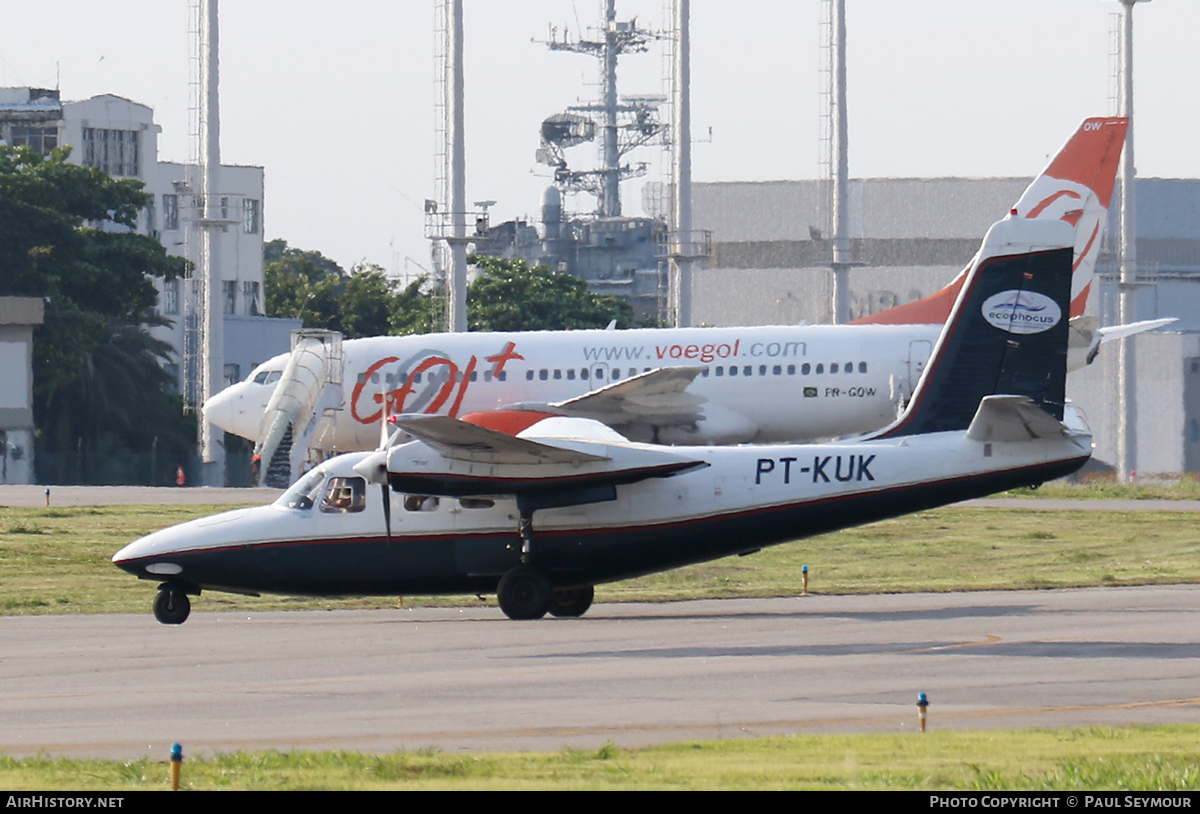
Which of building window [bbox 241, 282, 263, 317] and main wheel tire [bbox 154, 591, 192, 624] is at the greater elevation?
building window [bbox 241, 282, 263, 317]

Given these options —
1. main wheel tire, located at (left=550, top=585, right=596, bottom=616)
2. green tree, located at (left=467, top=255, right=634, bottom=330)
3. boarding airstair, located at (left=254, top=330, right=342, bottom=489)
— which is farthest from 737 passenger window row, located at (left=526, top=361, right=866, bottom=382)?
green tree, located at (left=467, top=255, right=634, bottom=330)

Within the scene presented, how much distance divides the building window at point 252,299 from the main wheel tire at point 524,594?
81.9 m

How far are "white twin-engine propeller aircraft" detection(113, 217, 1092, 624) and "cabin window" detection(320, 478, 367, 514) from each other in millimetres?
18

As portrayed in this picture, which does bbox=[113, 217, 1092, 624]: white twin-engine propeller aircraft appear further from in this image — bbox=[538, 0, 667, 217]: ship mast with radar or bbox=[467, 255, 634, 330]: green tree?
bbox=[538, 0, 667, 217]: ship mast with radar

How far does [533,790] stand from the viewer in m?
10.5

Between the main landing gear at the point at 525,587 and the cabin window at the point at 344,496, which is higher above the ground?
the cabin window at the point at 344,496

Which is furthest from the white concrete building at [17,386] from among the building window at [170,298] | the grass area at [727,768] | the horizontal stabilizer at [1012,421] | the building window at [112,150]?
the grass area at [727,768]

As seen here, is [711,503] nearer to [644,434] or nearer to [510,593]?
[510,593]

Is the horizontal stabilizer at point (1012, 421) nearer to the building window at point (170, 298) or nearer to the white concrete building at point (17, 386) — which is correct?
the white concrete building at point (17, 386)

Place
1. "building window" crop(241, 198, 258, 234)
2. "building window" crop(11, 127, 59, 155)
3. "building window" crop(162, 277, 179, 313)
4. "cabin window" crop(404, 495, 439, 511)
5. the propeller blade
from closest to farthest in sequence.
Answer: the propeller blade → "cabin window" crop(404, 495, 439, 511) → "building window" crop(11, 127, 59, 155) → "building window" crop(162, 277, 179, 313) → "building window" crop(241, 198, 258, 234)

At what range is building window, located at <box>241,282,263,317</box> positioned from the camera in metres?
102

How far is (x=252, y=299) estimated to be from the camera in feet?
336

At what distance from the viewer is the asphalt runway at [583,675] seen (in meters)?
13.6

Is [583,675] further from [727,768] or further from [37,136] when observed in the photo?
[37,136]
